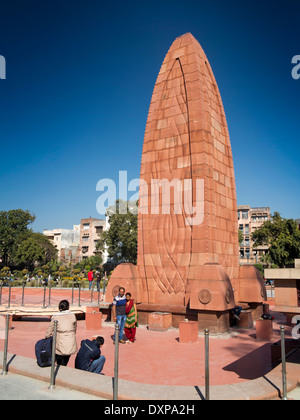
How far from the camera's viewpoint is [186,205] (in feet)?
39.8

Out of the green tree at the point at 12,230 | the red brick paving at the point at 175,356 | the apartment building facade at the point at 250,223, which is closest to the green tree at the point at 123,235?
the green tree at the point at 12,230

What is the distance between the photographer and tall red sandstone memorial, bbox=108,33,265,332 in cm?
1154

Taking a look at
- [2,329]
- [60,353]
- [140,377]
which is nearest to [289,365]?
[140,377]

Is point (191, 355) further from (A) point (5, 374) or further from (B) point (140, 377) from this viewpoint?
(A) point (5, 374)

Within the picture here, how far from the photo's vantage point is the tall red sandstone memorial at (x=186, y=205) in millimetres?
11545

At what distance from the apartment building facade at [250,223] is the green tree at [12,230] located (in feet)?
128

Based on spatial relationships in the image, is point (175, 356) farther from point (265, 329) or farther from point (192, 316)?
point (265, 329)

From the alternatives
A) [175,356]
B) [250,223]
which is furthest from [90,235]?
[175,356]

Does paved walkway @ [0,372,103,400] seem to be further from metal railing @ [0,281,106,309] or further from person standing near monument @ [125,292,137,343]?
metal railing @ [0,281,106,309]


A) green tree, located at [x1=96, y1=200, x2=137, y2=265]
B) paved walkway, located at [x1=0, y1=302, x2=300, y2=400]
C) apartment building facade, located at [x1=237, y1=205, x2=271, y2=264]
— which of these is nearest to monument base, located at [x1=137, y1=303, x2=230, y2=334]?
paved walkway, located at [x1=0, y1=302, x2=300, y2=400]

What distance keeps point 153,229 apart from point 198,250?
6.91 feet

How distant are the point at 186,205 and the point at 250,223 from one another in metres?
53.2

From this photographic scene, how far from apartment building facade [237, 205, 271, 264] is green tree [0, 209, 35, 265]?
3905 centimetres

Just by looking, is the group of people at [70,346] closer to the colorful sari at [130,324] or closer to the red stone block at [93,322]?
the colorful sari at [130,324]
